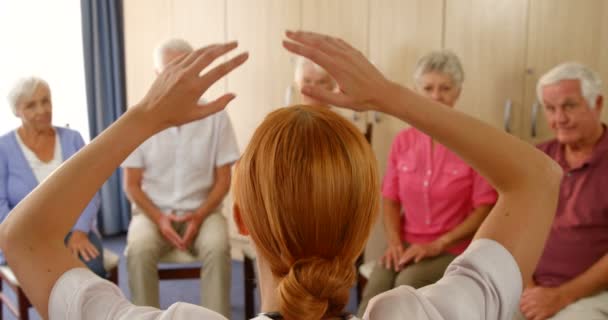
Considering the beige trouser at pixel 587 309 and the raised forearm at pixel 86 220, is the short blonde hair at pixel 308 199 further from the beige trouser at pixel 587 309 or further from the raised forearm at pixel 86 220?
the raised forearm at pixel 86 220

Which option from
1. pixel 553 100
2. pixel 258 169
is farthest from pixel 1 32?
pixel 258 169

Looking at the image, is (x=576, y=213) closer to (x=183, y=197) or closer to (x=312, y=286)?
(x=312, y=286)

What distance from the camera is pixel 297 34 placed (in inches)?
30.9

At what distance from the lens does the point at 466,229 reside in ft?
7.45

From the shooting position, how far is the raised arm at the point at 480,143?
0.79 m

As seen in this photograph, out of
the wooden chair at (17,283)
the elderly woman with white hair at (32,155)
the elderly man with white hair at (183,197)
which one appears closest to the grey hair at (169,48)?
the elderly man with white hair at (183,197)

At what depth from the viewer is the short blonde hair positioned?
75 centimetres

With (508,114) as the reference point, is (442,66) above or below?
above

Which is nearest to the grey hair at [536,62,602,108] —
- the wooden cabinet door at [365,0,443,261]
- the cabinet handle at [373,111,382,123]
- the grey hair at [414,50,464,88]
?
the grey hair at [414,50,464,88]

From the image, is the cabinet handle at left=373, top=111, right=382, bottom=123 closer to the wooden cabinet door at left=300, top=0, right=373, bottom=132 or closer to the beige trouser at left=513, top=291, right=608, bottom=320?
the wooden cabinet door at left=300, top=0, right=373, bottom=132

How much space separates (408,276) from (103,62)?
2.76 m

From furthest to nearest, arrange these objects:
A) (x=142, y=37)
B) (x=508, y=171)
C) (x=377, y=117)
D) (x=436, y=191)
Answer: (x=142, y=37) < (x=377, y=117) < (x=436, y=191) < (x=508, y=171)

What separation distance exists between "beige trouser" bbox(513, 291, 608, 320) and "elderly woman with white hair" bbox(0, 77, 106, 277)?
5.75 feet

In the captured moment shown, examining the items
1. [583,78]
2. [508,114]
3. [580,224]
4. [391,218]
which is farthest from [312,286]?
[508,114]
